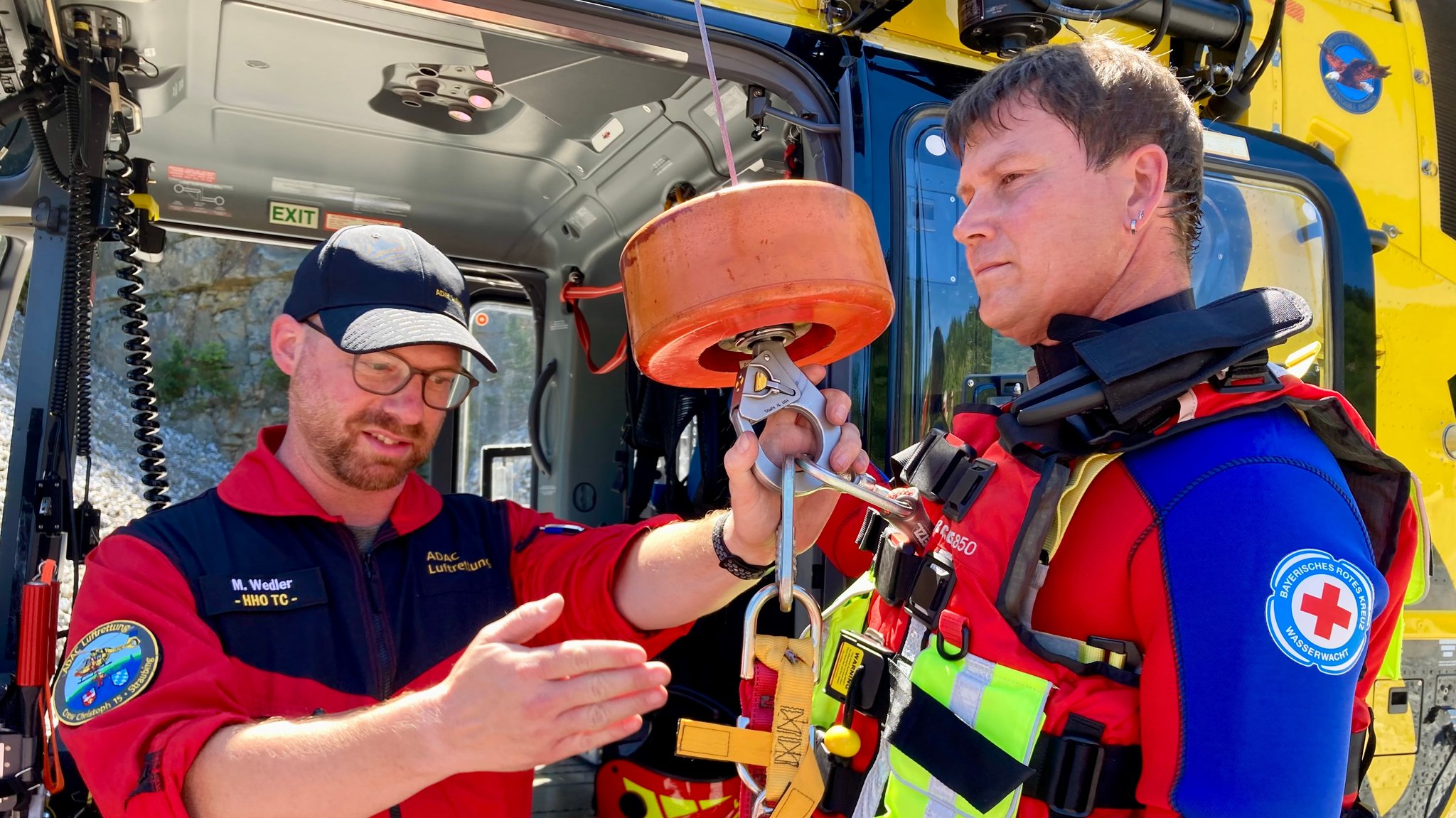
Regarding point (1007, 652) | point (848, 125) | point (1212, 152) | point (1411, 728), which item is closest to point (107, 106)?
point (848, 125)

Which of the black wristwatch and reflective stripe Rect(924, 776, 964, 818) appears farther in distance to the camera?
the black wristwatch

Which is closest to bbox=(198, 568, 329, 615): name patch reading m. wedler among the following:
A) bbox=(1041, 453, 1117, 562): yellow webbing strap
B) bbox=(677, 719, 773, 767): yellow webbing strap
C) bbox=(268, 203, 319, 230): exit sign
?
bbox=(677, 719, 773, 767): yellow webbing strap

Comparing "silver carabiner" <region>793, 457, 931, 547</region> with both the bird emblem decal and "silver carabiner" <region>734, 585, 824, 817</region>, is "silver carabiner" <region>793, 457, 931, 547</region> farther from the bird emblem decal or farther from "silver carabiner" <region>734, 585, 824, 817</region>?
the bird emblem decal

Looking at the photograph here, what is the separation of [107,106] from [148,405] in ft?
3.00

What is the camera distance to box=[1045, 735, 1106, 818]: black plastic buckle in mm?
1129

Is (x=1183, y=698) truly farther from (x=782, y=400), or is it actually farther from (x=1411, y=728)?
(x=1411, y=728)

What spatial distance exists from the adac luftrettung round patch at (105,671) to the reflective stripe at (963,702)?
1.11m

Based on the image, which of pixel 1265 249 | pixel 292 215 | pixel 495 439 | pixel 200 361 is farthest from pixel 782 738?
pixel 200 361

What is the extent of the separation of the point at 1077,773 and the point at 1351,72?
7.88 feet

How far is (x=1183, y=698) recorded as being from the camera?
1065mm

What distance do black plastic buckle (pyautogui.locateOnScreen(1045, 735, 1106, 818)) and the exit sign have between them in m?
3.20

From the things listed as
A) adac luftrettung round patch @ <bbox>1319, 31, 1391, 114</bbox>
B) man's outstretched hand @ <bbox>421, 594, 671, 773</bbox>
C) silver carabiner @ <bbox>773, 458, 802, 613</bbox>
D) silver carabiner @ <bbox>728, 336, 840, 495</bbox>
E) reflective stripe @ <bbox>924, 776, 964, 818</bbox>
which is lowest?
reflective stripe @ <bbox>924, 776, 964, 818</bbox>

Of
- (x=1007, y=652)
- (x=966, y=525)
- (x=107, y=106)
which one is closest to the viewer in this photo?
(x=1007, y=652)

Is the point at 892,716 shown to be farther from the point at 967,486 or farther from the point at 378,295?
the point at 378,295
